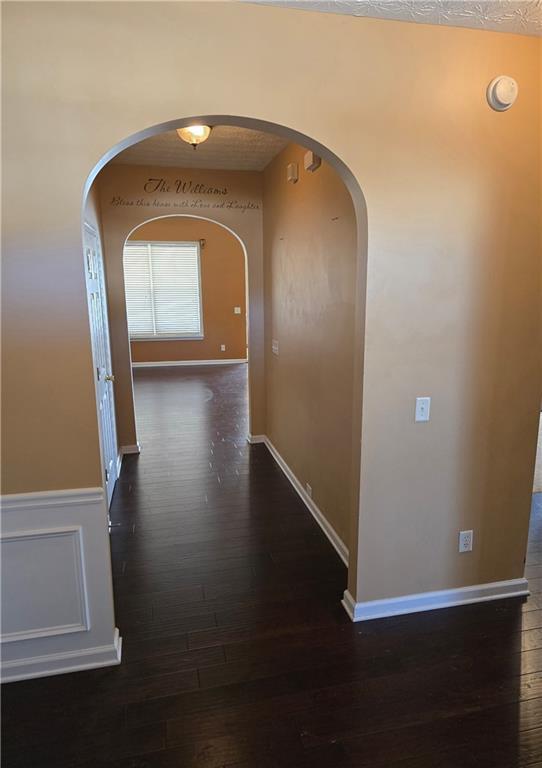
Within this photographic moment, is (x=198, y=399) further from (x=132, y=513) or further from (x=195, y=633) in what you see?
(x=195, y=633)

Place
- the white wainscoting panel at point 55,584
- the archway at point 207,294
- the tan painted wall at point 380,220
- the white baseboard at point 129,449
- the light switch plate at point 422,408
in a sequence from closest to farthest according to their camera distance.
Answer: the tan painted wall at point 380,220, the white wainscoting panel at point 55,584, the light switch plate at point 422,408, the white baseboard at point 129,449, the archway at point 207,294

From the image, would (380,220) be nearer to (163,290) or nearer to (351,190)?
(351,190)

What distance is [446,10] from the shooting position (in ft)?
6.04

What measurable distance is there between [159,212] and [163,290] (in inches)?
206

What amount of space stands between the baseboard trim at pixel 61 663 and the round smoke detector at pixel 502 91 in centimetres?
304

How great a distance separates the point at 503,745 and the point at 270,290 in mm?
3781

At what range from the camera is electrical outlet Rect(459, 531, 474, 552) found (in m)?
2.48

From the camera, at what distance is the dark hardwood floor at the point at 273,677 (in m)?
1.74

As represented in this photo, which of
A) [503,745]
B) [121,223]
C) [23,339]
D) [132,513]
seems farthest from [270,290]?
[503,745]

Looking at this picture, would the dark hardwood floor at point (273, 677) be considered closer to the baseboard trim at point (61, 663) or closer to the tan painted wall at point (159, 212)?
the baseboard trim at point (61, 663)

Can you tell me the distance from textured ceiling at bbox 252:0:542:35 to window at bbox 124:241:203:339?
310 inches

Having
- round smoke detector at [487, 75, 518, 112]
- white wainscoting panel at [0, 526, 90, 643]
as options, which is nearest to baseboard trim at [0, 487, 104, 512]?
white wainscoting panel at [0, 526, 90, 643]

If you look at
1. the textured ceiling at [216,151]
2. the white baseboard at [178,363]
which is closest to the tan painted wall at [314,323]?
the textured ceiling at [216,151]

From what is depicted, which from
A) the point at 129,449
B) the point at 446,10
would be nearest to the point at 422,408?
the point at 446,10
